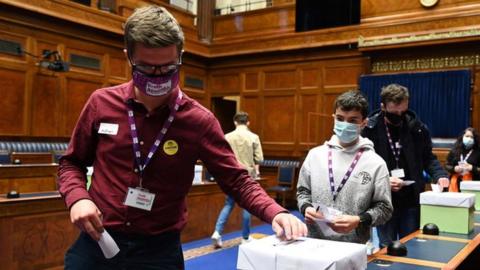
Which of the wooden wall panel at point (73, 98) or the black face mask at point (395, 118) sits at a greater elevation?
the wooden wall panel at point (73, 98)

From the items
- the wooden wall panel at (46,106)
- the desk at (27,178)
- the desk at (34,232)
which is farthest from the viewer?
the wooden wall panel at (46,106)

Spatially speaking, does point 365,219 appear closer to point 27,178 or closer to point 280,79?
point 27,178

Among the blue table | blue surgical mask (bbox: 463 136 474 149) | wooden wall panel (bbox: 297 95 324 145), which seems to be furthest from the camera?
wooden wall panel (bbox: 297 95 324 145)

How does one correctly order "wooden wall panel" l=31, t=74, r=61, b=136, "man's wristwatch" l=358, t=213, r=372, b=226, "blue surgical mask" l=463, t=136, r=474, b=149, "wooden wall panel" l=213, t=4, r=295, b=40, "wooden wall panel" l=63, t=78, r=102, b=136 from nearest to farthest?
"man's wristwatch" l=358, t=213, r=372, b=226 < "blue surgical mask" l=463, t=136, r=474, b=149 < "wooden wall panel" l=31, t=74, r=61, b=136 < "wooden wall panel" l=63, t=78, r=102, b=136 < "wooden wall panel" l=213, t=4, r=295, b=40

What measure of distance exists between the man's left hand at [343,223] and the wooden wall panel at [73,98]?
6753 mm

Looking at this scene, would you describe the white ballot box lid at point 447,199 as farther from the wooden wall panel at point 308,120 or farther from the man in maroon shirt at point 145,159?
the wooden wall panel at point 308,120

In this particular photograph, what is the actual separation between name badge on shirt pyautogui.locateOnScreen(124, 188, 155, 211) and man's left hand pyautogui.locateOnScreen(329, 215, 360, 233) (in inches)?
32.4

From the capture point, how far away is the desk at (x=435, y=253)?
1663 millimetres

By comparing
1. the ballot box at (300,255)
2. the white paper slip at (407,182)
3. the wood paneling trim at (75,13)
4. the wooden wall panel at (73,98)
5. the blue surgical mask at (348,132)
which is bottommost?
the ballot box at (300,255)

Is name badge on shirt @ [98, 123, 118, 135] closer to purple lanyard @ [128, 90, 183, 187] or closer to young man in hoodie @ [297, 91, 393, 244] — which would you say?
purple lanyard @ [128, 90, 183, 187]

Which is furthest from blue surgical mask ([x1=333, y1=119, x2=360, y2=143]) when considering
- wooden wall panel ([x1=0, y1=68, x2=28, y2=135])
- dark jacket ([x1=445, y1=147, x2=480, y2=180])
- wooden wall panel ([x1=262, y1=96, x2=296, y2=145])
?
wooden wall panel ([x1=262, y1=96, x2=296, y2=145])

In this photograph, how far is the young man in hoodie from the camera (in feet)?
6.23

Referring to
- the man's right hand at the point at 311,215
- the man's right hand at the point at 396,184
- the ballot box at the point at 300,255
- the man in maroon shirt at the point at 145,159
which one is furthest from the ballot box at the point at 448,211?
the man in maroon shirt at the point at 145,159

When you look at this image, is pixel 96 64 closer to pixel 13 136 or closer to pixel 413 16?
pixel 13 136
